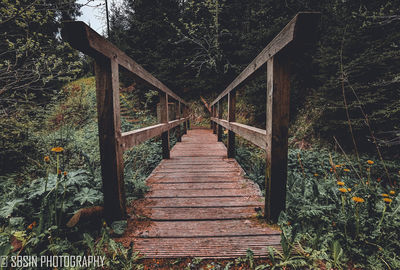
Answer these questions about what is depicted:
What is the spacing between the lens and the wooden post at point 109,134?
1.22 metres

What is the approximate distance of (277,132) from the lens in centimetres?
131

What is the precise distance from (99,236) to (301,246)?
1.32 metres

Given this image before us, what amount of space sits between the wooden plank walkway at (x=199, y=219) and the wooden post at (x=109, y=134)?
24 centimetres

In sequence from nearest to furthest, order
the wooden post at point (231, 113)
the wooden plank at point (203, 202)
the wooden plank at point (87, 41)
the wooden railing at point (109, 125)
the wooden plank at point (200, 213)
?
the wooden plank at point (87, 41) < the wooden railing at point (109, 125) < the wooden plank at point (200, 213) < the wooden plank at point (203, 202) < the wooden post at point (231, 113)

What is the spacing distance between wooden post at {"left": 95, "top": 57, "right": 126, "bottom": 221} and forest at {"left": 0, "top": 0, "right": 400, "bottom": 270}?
11 cm

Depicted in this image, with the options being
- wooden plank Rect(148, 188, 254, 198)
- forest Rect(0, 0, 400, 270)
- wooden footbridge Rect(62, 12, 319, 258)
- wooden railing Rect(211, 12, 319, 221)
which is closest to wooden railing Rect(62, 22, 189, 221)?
wooden footbridge Rect(62, 12, 319, 258)

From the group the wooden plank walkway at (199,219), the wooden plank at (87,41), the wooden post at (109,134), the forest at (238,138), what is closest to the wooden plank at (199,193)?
the wooden plank walkway at (199,219)

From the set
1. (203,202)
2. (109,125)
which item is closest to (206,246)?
(203,202)

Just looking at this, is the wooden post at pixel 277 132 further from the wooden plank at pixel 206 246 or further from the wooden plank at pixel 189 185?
the wooden plank at pixel 189 185

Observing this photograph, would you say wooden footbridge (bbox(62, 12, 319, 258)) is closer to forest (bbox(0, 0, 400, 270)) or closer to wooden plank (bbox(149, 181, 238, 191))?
forest (bbox(0, 0, 400, 270))

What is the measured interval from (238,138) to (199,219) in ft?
15.0

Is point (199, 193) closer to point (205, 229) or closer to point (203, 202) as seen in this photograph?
point (203, 202)

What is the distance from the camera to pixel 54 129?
25.8 ft

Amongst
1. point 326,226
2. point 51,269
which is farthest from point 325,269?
point 51,269
